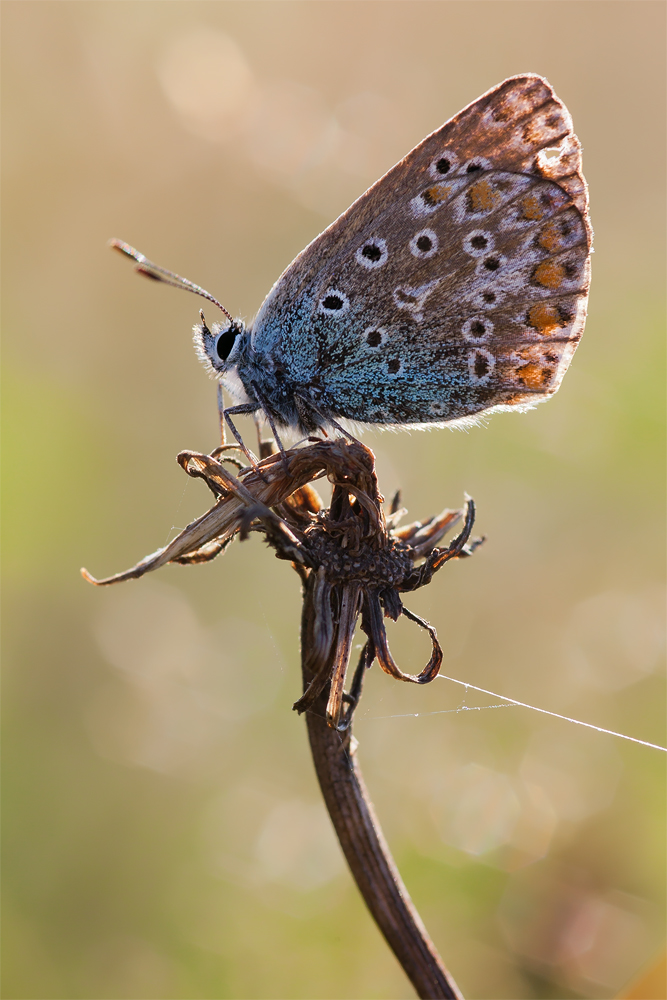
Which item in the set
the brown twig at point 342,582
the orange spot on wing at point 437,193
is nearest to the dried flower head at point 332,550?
the brown twig at point 342,582

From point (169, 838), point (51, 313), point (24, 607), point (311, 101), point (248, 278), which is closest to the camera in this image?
point (169, 838)

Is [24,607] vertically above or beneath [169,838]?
above

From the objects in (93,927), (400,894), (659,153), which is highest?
(659,153)

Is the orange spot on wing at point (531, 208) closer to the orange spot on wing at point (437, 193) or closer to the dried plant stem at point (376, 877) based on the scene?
the orange spot on wing at point (437, 193)

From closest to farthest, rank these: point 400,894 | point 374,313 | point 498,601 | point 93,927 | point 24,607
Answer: point 400,894 → point 374,313 → point 93,927 → point 24,607 → point 498,601

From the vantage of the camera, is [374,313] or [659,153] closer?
[374,313]

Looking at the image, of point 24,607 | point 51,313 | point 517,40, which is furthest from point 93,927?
point 517,40

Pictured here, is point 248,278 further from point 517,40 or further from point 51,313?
point 517,40

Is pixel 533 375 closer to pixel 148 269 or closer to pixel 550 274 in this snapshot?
pixel 550 274
